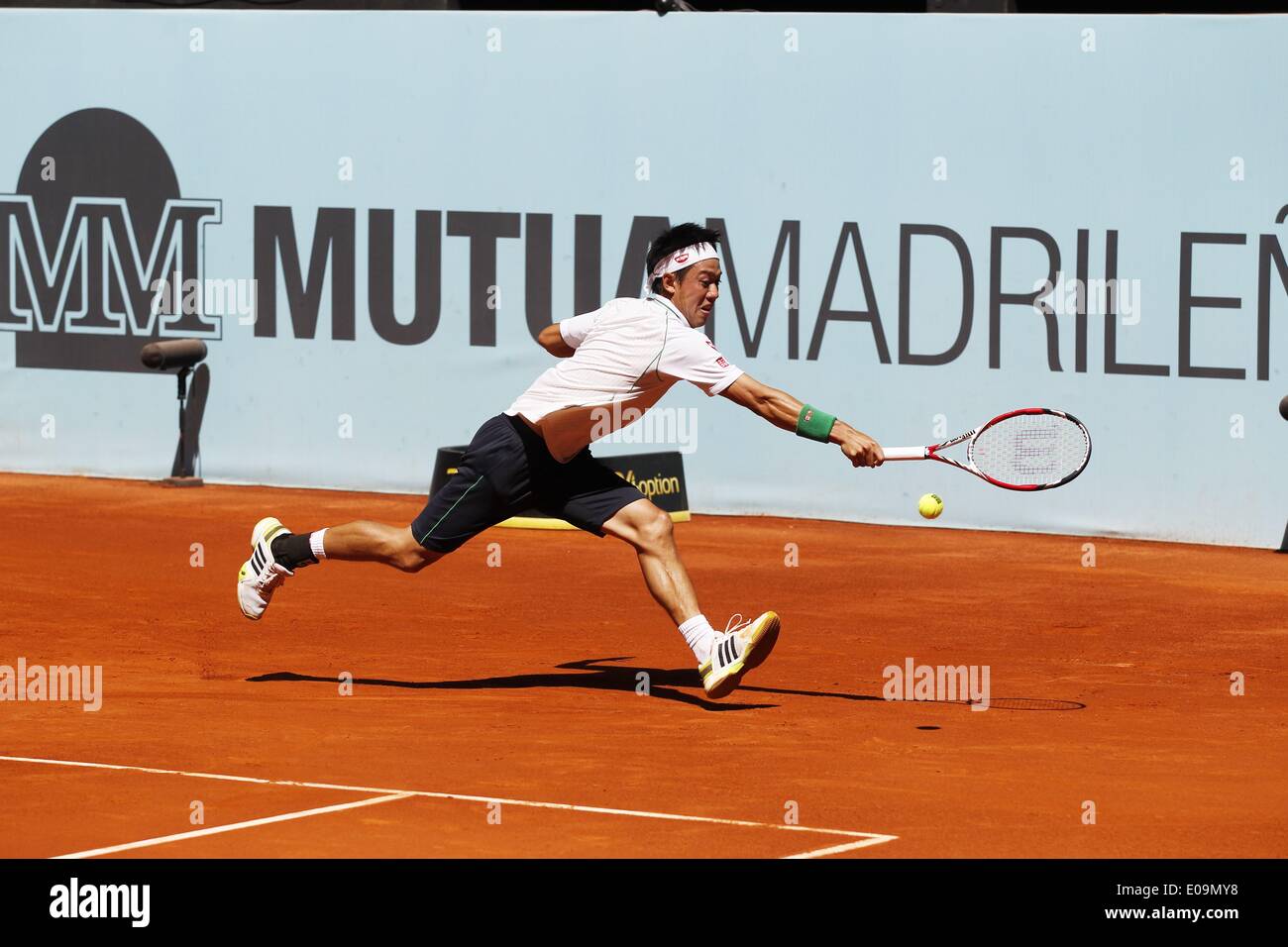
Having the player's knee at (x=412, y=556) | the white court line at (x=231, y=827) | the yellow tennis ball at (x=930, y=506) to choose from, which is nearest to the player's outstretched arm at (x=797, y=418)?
the yellow tennis ball at (x=930, y=506)

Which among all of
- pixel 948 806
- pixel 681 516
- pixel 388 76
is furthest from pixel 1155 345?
pixel 948 806

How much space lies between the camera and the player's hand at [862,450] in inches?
297

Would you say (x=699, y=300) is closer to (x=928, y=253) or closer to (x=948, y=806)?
(x=948, y=806)

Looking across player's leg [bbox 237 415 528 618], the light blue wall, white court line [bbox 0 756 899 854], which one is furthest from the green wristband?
the light blue wall

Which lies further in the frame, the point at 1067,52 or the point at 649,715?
the point at 1067,52

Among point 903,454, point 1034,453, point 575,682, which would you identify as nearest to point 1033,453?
point 1034,453

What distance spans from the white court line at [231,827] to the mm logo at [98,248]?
972 cm

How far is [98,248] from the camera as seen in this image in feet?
53.0

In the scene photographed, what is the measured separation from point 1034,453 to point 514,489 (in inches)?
79.2

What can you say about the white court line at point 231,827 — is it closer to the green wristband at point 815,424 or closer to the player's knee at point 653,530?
the player's knee at point 653,530

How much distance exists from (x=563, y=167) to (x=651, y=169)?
0.64 m

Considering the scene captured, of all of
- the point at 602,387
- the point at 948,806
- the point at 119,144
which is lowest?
the point at 948,806

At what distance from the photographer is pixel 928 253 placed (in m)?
13.8

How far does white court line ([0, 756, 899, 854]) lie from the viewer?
619 cm
